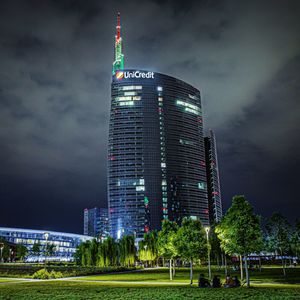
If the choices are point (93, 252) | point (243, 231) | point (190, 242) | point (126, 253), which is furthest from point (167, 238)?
point (126, 253)

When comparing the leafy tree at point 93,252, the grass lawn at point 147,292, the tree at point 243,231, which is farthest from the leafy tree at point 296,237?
the leafy tree at point 93,252

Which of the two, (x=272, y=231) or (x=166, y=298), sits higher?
(x=272, y=231)

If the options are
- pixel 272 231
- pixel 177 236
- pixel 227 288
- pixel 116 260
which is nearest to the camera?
pixel 227 288

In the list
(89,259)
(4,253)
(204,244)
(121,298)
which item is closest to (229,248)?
(204,244)

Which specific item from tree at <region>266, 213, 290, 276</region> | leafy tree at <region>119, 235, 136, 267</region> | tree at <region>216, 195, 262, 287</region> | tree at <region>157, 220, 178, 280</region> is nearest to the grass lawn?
tree at <region>216, 195, 262, 287</region>

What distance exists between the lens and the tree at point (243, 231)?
3391cm

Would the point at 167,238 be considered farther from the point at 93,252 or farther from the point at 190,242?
the point at 93,252

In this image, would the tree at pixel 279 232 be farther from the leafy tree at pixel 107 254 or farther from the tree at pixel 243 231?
the leafy tree at pixel 107 254

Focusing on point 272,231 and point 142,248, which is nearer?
point 272,231

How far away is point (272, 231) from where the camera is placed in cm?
6044

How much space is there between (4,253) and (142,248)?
70698 mm

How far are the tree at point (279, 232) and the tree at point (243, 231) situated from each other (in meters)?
27.5

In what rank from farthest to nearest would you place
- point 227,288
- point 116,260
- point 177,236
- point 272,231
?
point 116,260
point 272,231
point 177,236
point 227,288

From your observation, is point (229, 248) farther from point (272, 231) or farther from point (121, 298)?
point (272, 231)
